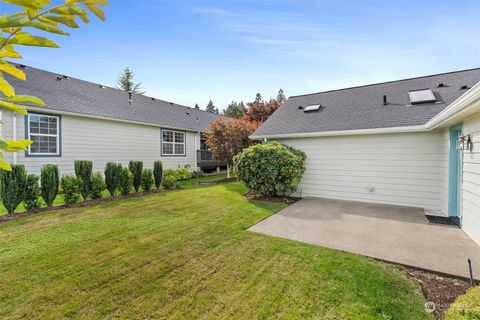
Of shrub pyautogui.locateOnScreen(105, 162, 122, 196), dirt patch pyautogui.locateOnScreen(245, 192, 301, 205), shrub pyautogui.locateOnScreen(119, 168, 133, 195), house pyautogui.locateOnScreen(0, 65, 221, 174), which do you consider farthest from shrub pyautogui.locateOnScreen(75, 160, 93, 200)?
dirt patch pyautogui.locateOnScreen(245, 192, 301, 205)

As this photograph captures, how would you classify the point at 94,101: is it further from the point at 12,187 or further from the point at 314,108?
the point at 314,108

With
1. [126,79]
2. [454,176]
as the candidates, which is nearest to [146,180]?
[454,176]

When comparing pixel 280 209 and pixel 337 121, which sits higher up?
pixel 337 121

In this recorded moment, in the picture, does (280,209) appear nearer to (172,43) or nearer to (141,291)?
(141,291)

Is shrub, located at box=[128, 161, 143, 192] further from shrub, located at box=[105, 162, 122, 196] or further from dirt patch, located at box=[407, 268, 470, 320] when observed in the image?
dirt patch, located at box=[407, 268, 470, 320]

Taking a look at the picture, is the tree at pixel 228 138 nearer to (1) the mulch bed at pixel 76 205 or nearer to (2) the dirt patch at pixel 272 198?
(2) the dirt patch at pixel 272 198

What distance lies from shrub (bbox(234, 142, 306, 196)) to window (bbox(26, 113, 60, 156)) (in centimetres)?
722

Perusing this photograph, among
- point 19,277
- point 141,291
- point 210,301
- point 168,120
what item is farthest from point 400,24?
point 168,120

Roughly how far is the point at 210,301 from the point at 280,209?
4.38 metres

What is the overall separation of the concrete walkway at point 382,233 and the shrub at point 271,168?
3.37 feet

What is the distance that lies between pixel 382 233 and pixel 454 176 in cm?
265

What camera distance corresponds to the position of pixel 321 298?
2828mm

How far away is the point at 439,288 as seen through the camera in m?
3.06

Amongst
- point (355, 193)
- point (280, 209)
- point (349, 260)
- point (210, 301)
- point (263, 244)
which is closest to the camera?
point (210, 301)
